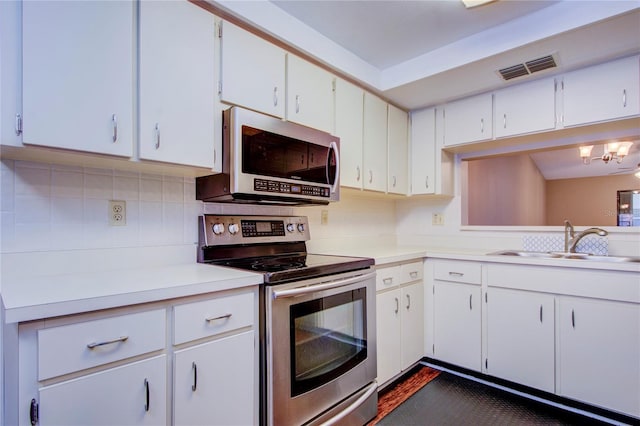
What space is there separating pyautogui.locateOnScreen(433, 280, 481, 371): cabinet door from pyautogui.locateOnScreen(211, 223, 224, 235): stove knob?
5.32 feet

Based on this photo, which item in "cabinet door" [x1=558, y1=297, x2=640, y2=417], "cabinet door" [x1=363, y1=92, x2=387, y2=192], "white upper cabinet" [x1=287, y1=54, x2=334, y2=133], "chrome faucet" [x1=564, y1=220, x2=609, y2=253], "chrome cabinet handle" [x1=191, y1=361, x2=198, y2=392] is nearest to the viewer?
"chrome cabinet handle" [x1=191, y1=361, x2=198, y2=392]

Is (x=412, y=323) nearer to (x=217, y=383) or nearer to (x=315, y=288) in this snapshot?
(x=315, y=288)

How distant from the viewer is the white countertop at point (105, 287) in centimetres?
90

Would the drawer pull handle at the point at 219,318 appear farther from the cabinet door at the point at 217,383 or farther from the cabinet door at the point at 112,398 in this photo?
the cabinet door at the point at 112,398

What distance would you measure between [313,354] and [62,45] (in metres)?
1.59

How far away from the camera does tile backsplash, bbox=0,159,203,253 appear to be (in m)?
1.31

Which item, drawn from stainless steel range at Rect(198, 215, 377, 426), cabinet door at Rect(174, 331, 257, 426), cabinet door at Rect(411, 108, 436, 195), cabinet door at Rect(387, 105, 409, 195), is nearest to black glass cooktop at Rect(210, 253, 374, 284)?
stainless steel range at Rect(198, 215, 377, 426)

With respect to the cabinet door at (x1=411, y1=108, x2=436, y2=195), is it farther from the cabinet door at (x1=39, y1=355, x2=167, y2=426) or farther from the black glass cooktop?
the cabinet door at (x1=39, y1=355, x2=167, y2=426)

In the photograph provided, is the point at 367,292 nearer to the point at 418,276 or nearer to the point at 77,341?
the point at 418,276

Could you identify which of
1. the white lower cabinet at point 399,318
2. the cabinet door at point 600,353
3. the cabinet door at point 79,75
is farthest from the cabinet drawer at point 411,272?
the cabinet door at point 79,75

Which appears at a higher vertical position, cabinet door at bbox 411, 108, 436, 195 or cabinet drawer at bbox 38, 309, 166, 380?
cabinet door at bbox 411, 108, 436, 195

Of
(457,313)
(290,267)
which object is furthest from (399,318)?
(290,267)

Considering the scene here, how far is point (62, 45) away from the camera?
45.6 inches

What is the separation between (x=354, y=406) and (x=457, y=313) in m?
1.07
